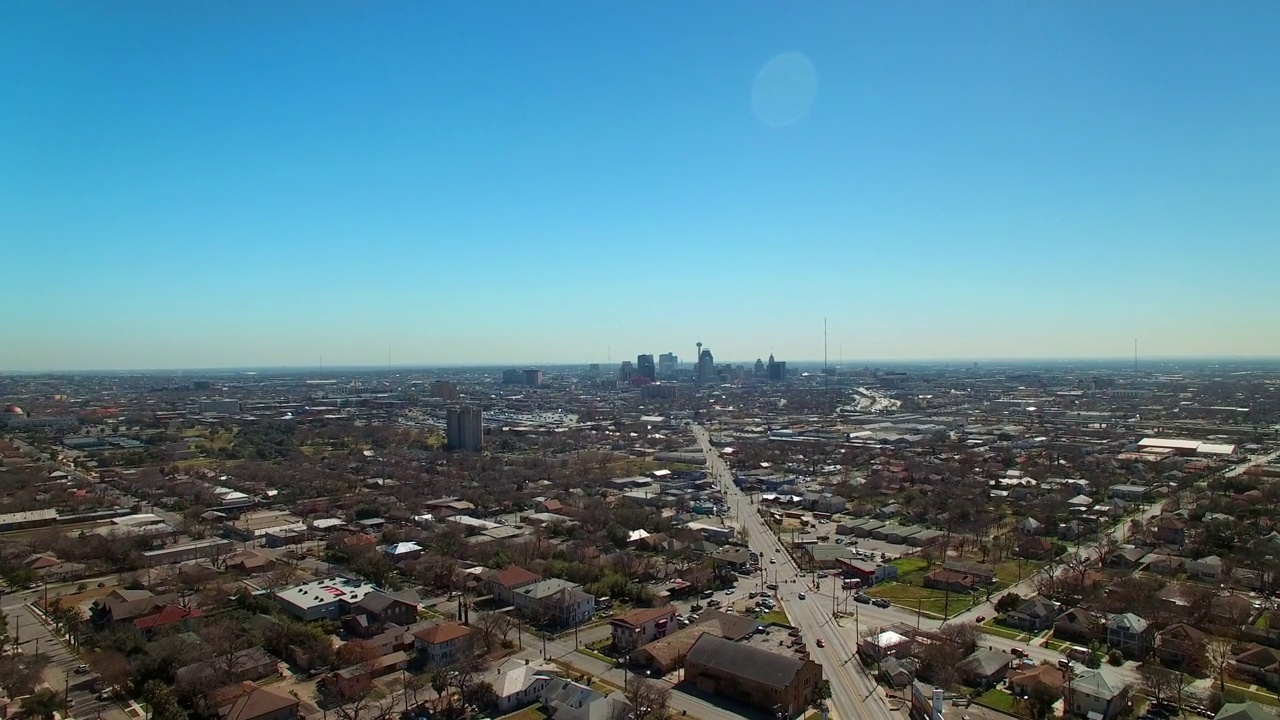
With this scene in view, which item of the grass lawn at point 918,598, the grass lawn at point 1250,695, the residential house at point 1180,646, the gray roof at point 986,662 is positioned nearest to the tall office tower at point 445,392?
the grass lawn at point 918,598

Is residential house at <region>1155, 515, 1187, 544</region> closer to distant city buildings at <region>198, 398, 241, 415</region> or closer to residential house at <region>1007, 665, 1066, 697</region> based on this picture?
residential house at <region>1007, 665, 1066, 697</region>

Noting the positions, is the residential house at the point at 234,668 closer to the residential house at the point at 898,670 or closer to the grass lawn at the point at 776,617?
the grass lawn at the point at 776,617

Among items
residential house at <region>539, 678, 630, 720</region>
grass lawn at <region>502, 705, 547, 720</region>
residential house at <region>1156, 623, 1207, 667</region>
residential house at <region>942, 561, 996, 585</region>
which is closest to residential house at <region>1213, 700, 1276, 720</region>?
residential house at <region>1156, 623, 1207, 667</region>

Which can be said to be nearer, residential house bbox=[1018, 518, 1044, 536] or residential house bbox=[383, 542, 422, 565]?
residential house bbox=[383, 542, 422, 565]

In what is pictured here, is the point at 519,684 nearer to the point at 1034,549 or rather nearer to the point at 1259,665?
the point at 1259,665

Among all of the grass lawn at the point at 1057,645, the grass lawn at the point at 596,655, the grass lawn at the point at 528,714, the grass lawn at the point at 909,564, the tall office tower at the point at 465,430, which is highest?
the tall office tower at the point at 465,430

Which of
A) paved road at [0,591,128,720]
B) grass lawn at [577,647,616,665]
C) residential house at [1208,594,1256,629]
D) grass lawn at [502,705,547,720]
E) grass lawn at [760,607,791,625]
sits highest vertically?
residential house at [1208,594,1256,629]

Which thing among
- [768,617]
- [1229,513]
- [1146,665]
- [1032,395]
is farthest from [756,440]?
[1032,395]

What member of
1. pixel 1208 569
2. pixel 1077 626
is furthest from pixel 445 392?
pixel 1077 626
